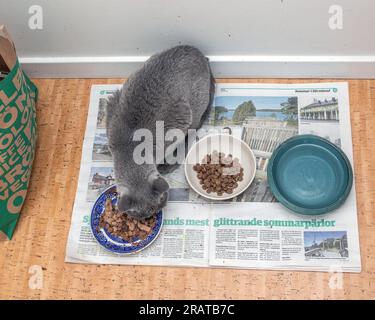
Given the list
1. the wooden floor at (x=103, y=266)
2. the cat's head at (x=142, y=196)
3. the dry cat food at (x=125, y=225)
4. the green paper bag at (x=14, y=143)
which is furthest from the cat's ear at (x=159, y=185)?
the green paper bag at (x=14, y=143)

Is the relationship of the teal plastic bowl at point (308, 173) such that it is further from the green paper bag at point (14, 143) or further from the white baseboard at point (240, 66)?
the green paper bag at point (14, 143)

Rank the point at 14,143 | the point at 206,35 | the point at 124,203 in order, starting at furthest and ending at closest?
1. the point at 206,35
2. the point at 14,143
3. the point at 124,203

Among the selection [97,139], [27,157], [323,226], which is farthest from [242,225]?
[27,157]

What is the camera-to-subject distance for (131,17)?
146 centimetres

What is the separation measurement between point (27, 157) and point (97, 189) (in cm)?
24

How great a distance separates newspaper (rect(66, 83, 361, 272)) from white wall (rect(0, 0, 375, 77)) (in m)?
0.09

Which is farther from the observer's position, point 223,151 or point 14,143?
point 223,151

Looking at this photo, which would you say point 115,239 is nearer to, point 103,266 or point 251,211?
point 103,266

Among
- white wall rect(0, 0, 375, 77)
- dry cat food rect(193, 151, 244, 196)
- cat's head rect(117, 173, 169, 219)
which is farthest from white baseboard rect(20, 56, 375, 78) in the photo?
cat's head rect(117, 173, 169, 219)

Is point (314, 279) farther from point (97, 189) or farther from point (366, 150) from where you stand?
point (97, 189)

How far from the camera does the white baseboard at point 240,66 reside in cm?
154

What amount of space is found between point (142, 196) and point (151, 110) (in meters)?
0.26

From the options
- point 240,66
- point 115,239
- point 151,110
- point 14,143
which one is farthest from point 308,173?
point 14,143

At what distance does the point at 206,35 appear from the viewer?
149 centimetres
